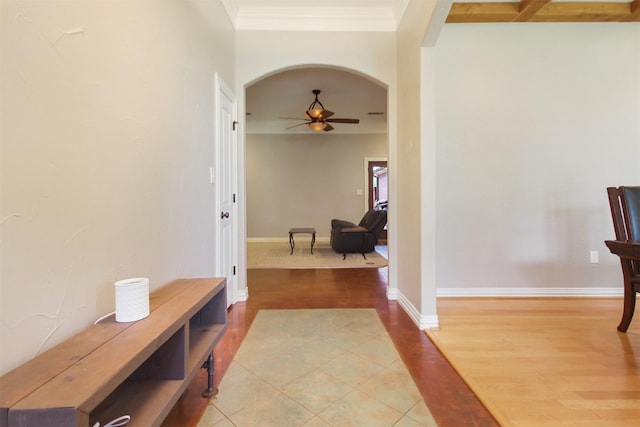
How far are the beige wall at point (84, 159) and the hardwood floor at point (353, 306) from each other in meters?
0.63

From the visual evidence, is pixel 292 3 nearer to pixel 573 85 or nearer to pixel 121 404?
pixel 573 85

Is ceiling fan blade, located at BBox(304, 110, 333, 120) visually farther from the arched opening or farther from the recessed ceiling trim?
the arched opening

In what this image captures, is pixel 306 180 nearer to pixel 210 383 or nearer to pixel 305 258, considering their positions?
pixel 305 258

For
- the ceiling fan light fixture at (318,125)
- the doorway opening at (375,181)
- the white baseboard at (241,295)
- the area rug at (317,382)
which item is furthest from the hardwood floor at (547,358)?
the doorway opening at (375,181)

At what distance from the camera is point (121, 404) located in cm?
98

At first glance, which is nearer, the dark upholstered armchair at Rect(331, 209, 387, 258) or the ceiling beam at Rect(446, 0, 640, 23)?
the ceiling beam at Rect(446, 0, 640, 23)

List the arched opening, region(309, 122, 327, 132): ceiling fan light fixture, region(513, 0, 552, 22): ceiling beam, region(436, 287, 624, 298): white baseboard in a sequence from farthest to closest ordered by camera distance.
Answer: the arched opening
region(309, 122, 327, 132): ceiling fan light fixture
region(436, 287, 624, 298): white baseboard
region(513, 0, 552, 22): ceiling beam

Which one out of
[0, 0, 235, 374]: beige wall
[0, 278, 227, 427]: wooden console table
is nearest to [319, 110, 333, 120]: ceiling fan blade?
[0, 0, 235, 374]: beige wall

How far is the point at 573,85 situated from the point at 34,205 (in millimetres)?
4194

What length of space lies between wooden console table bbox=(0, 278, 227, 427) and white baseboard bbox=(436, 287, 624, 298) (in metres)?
2.42

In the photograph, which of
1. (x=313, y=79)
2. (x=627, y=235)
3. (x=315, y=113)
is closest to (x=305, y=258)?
(x=315, y=113)

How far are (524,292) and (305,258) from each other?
3127 mm

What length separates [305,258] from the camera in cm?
503

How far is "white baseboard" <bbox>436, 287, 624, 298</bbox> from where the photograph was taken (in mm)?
2951
